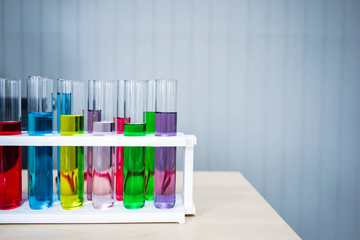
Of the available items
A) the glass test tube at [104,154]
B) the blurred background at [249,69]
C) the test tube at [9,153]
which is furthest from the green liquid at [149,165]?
the blurred background at [249,69]

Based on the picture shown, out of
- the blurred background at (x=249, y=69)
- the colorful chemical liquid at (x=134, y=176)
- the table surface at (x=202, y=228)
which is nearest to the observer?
the table surface at (x=202, y=228)

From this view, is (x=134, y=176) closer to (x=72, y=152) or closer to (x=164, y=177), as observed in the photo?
(x=164, y=177)

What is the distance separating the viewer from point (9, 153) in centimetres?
90

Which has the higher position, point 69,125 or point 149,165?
point 69,125

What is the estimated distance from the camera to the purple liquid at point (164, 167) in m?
0.93

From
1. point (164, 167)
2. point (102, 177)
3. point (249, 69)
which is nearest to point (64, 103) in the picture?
point (102, 177)

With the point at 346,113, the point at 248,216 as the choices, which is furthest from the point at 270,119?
the point at 248,216

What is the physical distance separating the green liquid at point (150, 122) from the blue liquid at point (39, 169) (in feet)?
1.02

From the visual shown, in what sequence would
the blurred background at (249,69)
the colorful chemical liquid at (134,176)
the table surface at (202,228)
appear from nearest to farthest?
the table surface at (202,228), the colorful chemical liquid at (134,176), the blurred background at (249,69)

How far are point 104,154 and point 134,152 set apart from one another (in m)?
0.09

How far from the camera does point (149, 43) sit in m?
2.35

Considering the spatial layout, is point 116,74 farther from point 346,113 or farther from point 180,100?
point 346,113

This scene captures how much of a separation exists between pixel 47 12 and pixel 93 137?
6.15 ft

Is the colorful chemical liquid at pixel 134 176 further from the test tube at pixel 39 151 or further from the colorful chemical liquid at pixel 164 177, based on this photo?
the test tube at pixel 39 151
